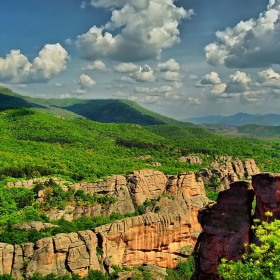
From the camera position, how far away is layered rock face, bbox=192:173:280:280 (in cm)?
3316

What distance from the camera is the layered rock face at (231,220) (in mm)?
33156

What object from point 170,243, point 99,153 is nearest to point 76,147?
point 99,153

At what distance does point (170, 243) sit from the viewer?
66.8 metres

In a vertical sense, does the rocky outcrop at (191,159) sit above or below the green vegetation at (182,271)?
above

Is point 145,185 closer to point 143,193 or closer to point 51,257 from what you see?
point 143,193

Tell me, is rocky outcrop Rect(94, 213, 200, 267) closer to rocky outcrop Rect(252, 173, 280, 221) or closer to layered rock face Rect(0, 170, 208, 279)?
layered rock face Rect(0, 170, 208, 279)

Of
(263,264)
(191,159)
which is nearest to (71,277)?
(263,264)

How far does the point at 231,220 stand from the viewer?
1406 inches

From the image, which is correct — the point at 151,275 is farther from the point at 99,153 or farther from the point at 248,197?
the point at 99,153

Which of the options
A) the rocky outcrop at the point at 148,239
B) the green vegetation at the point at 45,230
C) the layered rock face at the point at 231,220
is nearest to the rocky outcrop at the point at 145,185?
the green vegetation at the point at 45,230

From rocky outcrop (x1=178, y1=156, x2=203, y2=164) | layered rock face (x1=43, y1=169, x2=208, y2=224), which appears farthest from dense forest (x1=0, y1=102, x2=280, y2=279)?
rocky outcrop (x1=178, y1=156, x2=203, y2=164)

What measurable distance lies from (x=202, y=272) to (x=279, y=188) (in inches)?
464

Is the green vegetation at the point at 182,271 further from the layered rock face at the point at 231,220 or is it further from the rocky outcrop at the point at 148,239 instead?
the layered rock face at the point at 231,220

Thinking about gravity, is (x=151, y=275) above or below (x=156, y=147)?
below
